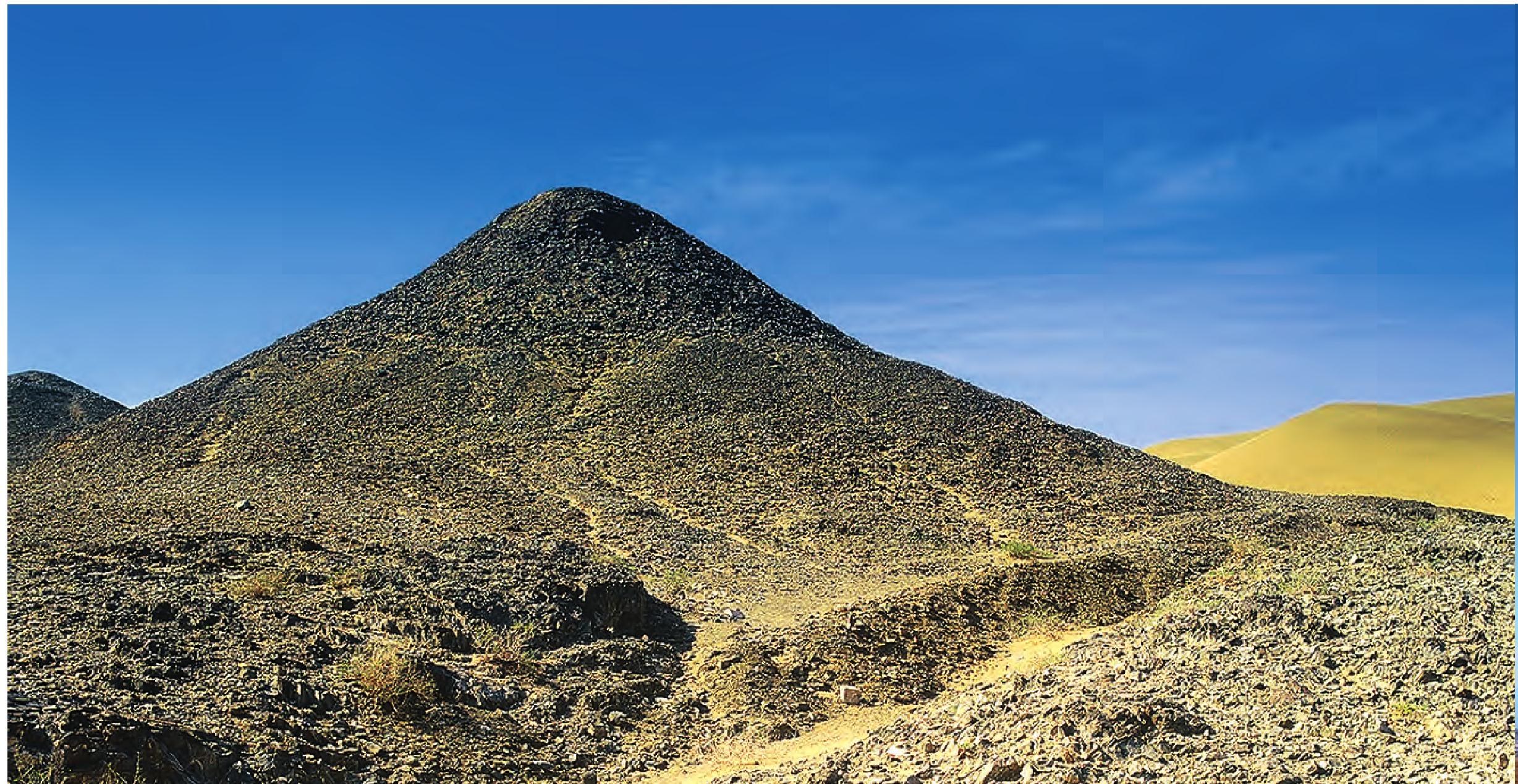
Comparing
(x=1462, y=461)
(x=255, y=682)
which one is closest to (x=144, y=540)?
(x=255, y=682)

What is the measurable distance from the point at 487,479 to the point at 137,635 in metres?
15.6

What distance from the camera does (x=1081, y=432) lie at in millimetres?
35219

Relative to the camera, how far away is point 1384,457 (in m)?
51.2

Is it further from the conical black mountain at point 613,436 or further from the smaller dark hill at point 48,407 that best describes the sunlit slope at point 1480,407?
the smaller dark hill at point 48,407

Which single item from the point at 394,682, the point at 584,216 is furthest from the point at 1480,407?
the point at 394,682

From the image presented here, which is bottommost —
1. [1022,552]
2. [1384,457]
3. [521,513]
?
[1022,552]

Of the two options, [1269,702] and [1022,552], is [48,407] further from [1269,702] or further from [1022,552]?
[1269,702]

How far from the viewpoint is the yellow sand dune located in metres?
45.9

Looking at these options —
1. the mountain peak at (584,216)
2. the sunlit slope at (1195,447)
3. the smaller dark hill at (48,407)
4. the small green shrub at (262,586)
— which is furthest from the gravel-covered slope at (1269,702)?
the sunlit slope at (1195,447)

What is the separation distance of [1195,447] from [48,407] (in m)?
66.9

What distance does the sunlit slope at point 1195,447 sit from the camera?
72250 mm

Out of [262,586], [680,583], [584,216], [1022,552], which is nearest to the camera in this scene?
[262,586]

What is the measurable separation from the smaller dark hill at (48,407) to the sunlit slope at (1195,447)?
185 ft

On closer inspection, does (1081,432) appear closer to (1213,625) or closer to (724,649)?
(724,649)
